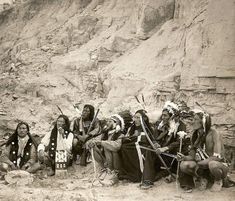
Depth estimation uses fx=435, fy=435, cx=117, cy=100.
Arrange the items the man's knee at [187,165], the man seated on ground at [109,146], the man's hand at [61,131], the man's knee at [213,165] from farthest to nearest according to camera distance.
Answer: the man's hand at [61,131], the man seated on ground at [109,146], the man's knee at [187,165], the man's knee at [213,165]

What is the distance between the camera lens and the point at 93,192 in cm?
581

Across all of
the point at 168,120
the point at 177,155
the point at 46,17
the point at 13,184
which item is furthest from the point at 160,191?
the point at 46,17

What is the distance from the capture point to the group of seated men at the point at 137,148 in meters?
5.72

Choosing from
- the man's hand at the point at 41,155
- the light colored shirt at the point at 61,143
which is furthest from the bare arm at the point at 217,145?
the man's hand at the point at 41,155

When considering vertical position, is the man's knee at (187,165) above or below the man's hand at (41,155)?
above

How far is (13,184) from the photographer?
6086 mm

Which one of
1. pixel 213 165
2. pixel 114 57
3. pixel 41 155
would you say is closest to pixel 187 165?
pixel 213 165

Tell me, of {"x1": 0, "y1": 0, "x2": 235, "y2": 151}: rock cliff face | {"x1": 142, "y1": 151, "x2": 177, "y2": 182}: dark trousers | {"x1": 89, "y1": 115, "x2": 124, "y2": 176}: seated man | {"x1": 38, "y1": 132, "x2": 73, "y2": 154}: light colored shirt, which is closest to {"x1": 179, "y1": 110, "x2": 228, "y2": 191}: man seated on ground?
{"x1": 142, "y1": 151, "x2": 177, "y2": 182}: dark trousers

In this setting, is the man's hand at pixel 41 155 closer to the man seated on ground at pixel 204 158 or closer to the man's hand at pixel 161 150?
the man's hand at pixel 161 150

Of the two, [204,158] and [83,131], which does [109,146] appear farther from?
[204,158]

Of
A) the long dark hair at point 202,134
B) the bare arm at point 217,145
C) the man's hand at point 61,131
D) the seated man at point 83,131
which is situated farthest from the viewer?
the seated man at point 83,131

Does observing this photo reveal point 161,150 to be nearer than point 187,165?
No

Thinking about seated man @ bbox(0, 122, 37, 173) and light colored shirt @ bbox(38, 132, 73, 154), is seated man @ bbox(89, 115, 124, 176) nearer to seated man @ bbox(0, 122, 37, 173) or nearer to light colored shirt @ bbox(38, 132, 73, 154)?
light colored shirt @ bbox(38, 132, 73, 154)

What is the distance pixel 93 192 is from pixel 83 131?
1412 millimetres
